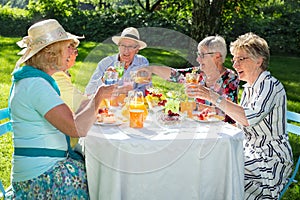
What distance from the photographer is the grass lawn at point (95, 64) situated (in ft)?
14.5

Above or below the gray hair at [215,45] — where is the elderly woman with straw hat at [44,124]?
below

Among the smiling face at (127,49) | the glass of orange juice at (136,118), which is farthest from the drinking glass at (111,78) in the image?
the smiling face at (127,49)

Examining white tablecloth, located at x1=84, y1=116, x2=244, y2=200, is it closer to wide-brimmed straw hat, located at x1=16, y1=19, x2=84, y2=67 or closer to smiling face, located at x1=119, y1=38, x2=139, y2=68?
wide-brimmed straw hat, located at x1=16, y1=19, x2=84, y2=67

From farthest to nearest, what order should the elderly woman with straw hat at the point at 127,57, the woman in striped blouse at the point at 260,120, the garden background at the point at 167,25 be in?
1. the garden background at the point at 167,25
2. the elderly woman with straw hat at the point at 127,57
3. the woman in striped blouse at the point at 260,120

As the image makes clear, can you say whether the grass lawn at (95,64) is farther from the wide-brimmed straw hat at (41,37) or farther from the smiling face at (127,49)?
the wide-brimmed straw hat at (41,37)

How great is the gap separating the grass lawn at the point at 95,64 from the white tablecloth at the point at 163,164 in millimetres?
1241

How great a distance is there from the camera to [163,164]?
2.61 metres

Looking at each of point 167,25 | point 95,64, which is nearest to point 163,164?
point 95,64

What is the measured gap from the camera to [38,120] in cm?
254

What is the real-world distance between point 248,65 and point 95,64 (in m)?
2.09

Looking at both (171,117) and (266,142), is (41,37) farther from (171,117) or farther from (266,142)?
(266,142)

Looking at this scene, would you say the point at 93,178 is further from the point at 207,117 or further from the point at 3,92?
the point at 3,92

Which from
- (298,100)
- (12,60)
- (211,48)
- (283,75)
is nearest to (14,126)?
(211,48)

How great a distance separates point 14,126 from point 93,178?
0.53 m
